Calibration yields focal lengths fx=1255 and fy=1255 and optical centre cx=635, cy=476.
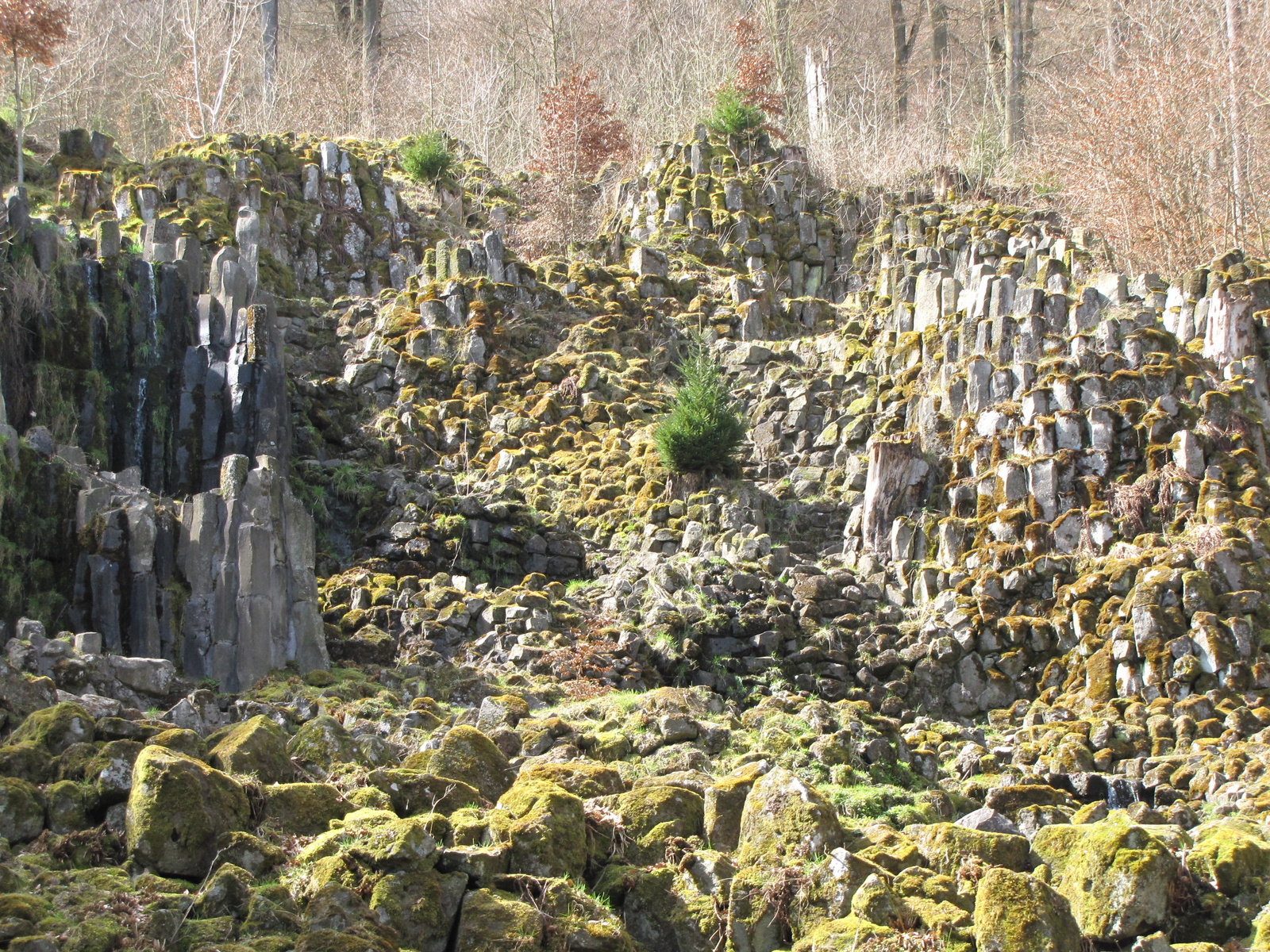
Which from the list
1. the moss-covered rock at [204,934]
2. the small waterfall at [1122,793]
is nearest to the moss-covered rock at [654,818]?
the moss-covered rock at [204,934]

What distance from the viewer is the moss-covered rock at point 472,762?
29.9ft

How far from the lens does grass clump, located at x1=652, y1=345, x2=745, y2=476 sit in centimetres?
1811

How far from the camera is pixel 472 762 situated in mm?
9258

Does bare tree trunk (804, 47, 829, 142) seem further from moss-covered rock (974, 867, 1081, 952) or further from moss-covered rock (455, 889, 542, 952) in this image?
moss-covered rock (455, 889, 542, 952)

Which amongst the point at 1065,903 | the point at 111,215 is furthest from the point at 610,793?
the point at 111,215

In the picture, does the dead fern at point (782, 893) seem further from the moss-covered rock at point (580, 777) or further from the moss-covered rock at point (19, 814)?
the moss-covered rock at point (19, 814)

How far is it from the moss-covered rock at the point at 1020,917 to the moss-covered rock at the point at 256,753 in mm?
4655

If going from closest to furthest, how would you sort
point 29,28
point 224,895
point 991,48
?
point 224,895
point 29,28
point 991,48

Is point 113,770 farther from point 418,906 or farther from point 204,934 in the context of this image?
point 418,906

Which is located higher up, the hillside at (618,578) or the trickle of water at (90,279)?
the trickle of water at (90,279)

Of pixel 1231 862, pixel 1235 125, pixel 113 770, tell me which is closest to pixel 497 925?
pixel 113 770

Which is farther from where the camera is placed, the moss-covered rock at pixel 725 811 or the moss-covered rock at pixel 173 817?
the moss-covered rock at pixel 725 811

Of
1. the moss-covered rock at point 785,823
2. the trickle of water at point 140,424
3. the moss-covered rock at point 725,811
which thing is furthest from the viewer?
the trickle of water at point 140,424

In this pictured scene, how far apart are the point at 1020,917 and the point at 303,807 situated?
4.38 meters
